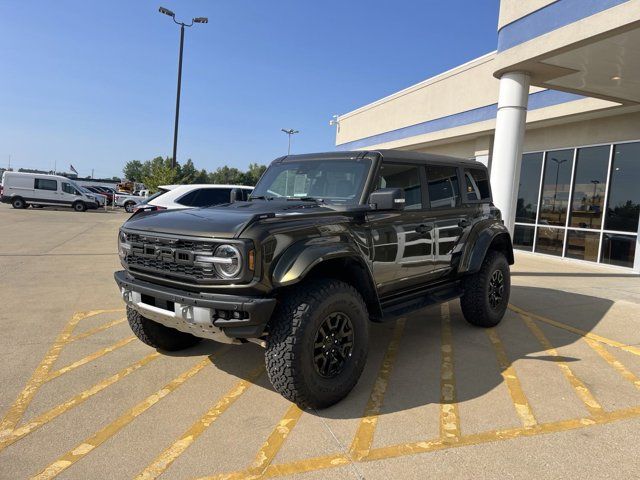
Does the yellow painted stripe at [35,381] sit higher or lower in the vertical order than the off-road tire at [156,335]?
lower

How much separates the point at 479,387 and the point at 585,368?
4.27 feet

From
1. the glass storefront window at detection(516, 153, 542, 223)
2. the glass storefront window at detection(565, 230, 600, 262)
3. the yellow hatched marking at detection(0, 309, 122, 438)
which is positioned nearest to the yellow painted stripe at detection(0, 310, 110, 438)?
the yellow hatched marking at detection(0, 309, 122, 438)

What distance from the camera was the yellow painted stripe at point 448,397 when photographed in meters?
3.07

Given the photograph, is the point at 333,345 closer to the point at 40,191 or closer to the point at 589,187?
the point at 589,187

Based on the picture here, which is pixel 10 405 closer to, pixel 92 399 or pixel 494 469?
pixel 92 399

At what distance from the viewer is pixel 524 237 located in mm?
14336

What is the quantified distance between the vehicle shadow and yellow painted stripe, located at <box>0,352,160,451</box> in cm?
48

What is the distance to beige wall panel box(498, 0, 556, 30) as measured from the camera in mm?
8180

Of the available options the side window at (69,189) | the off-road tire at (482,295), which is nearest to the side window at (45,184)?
the side window at (69,189)

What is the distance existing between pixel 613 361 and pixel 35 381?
5.33 m

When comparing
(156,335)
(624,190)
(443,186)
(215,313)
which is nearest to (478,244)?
(443,186)

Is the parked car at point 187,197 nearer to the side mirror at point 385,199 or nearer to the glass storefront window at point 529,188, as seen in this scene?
the side mirror at point 385,199

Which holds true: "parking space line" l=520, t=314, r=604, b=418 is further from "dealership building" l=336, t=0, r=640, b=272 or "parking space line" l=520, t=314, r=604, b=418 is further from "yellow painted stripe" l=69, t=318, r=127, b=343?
"yellow painted stripe" l=69, t=318, r=127, b=343

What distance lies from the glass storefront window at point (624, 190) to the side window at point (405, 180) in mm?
9314
